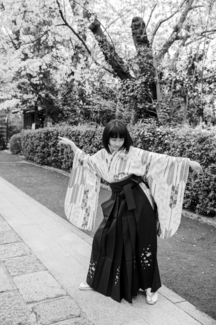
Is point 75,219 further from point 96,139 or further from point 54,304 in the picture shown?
point 96,139

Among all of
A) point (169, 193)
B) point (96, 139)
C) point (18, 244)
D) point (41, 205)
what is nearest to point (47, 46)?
point (96, 139)

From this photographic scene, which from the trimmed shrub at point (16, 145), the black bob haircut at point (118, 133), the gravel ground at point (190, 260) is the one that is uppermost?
the black bob haircut at point (118, 133)

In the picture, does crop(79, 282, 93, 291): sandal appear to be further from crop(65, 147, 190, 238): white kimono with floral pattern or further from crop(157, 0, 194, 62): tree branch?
crop(157, 0, 194, 62): tree branch

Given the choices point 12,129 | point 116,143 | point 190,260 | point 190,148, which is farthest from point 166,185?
point 12,129

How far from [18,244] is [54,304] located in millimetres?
1634

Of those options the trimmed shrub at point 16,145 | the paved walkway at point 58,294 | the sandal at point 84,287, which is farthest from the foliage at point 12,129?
the sandal at point 84,287

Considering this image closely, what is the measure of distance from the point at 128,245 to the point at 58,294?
2.60 feet

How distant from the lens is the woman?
2.90 meters

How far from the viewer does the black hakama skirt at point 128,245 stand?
2893mm

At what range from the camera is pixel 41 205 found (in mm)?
6648

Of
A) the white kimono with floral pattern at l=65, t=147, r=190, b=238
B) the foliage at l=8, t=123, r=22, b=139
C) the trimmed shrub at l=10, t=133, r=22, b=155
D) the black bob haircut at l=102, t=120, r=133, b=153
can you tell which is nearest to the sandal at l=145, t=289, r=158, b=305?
the white kimono with floral pattern at l=65, t=147, r=190, b=238

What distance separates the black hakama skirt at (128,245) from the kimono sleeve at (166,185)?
0.32ft

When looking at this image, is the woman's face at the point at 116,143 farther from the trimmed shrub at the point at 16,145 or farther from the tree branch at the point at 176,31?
the trimmed shrub at the point at 16,145

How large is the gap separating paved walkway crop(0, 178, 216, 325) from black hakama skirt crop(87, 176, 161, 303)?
0.52 ft
